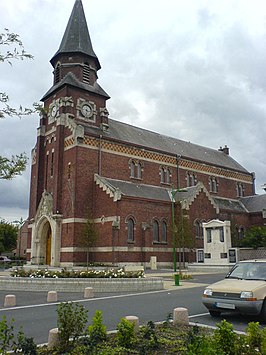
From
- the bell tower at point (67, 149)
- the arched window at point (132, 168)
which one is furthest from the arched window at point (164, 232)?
the bell tower at point (67, 149)

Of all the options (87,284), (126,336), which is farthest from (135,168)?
(126,336)

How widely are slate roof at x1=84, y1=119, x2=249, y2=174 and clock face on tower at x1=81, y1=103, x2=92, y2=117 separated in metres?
1.47

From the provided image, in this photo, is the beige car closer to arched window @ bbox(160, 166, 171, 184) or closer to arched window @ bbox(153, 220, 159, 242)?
arched window @ bbox(153, 220, 159, 242)

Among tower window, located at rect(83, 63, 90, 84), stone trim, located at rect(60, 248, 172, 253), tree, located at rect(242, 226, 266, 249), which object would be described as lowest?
stone trim, located at rect(60, 248, 172, 253)

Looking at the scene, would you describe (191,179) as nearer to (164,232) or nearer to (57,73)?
(164,232)

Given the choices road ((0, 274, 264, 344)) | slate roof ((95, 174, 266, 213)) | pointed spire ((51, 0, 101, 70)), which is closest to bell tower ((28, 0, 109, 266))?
pointed spire ((51, 0, 101, 70))

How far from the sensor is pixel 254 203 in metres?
49.9

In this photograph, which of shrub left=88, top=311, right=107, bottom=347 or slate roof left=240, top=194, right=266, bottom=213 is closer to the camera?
shrub left=88, top=311, right=107, bottom=347

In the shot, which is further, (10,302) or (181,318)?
(10,302)

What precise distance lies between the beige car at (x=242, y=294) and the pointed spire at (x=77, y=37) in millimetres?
33414

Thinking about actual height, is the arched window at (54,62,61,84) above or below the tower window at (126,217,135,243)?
above

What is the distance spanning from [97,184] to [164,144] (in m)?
14.6

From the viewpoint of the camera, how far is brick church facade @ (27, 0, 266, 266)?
33.2 m

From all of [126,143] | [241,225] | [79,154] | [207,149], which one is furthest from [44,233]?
[207,149]
